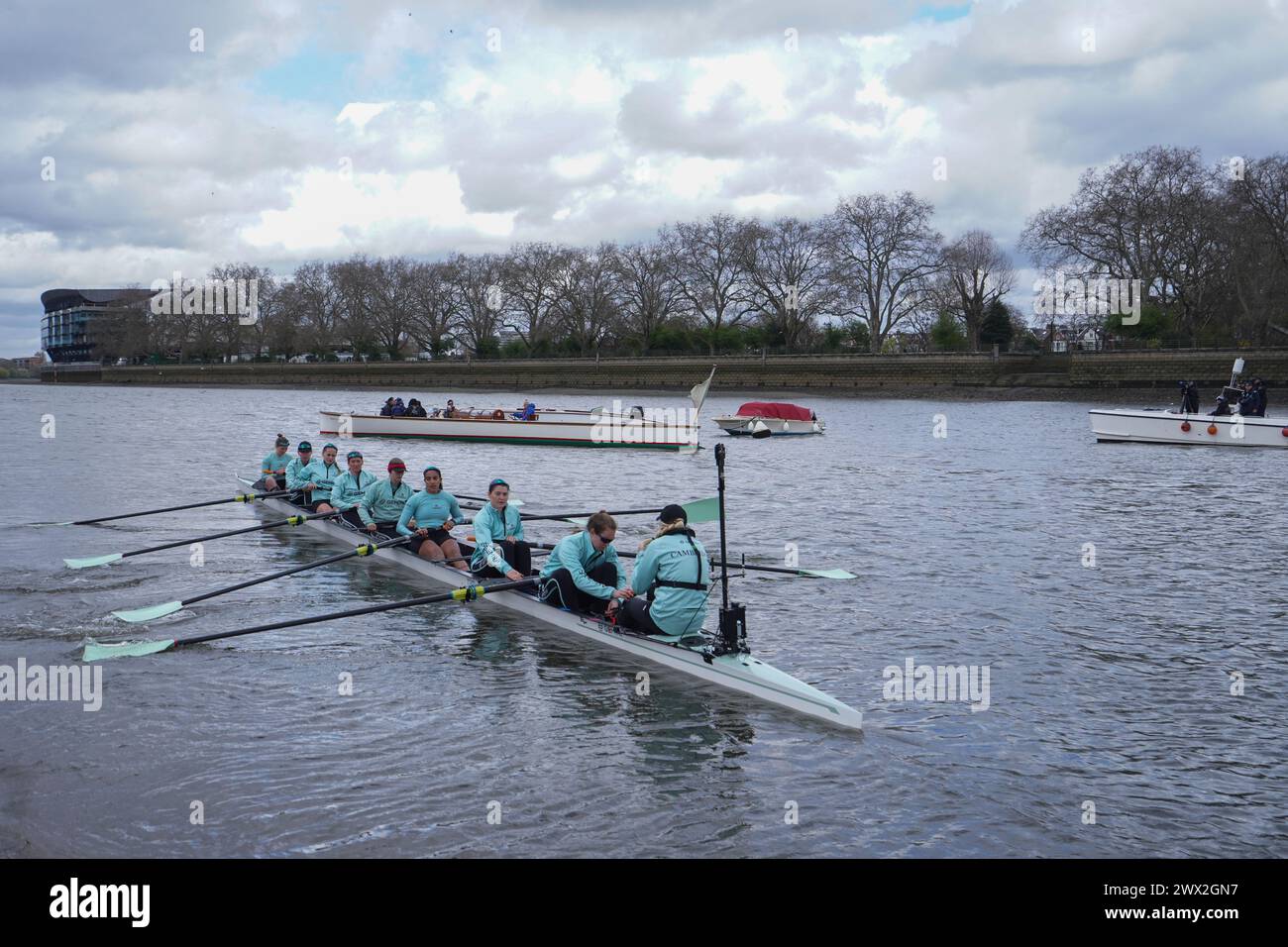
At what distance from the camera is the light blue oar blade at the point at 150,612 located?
12164 millimetres

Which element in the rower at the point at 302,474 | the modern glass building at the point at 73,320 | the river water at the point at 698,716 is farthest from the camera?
the modern glass building at the point at 73,320

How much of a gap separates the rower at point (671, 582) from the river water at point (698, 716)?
573 mm

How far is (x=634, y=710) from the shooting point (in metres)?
9.55

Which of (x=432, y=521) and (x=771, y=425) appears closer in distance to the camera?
(x=432, y=521)

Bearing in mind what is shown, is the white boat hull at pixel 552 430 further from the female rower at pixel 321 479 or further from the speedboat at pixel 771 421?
the female rower at pixel 321 479

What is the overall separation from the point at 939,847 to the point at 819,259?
89802 millimetres

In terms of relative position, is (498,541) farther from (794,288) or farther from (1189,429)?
(794,288)

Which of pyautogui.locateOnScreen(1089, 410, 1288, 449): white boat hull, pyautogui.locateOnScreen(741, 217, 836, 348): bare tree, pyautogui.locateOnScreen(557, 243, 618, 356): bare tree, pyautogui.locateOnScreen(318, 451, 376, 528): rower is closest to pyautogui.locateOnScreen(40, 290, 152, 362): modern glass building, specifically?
pyautogui.locateOnScreen(557, 243, 618, 356): bare tree

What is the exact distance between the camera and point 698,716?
930 cm

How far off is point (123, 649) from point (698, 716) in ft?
19.6

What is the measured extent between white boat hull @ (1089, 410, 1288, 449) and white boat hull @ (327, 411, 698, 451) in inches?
567

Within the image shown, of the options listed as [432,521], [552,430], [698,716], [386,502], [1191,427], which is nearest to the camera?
[698,716]

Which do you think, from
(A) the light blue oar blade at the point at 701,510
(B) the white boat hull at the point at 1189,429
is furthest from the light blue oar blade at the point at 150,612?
(B) the white boat hull at the point at 1189,429

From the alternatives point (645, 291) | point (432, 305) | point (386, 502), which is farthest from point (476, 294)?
point (386, 502)
